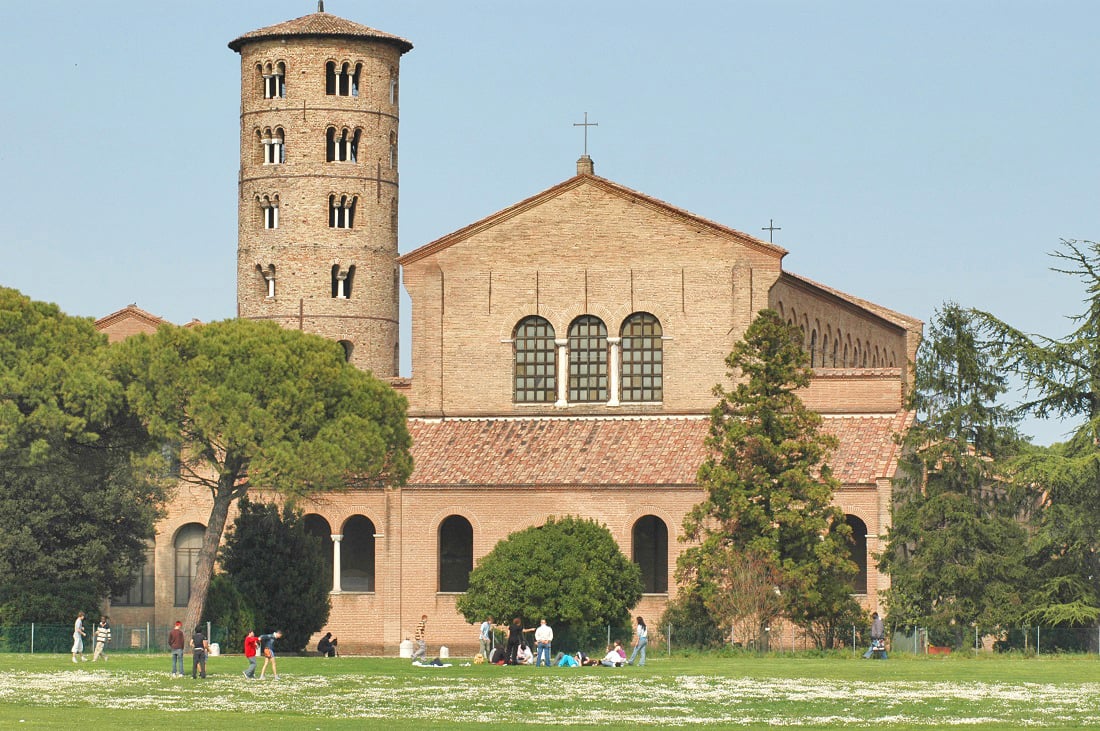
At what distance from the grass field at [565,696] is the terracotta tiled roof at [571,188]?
15.7m

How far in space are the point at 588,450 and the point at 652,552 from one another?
3.54m

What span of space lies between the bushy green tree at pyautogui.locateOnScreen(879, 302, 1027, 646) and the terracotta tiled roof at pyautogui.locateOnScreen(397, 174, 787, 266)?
800 cm

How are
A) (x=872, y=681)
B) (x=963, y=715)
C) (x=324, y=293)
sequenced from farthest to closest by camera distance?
(x=324, y=293), (x=872, y=681), (x=963, y=715)

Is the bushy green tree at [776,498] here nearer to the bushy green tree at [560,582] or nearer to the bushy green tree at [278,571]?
the bushy green tree at [560,582]

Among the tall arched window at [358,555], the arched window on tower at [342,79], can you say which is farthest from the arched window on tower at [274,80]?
the tall arched window at [358,555]

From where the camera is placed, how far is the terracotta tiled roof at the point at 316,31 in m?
72.5

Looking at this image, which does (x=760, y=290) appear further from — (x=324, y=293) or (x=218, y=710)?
(x=218, y=710)

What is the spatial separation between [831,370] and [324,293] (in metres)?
19.3

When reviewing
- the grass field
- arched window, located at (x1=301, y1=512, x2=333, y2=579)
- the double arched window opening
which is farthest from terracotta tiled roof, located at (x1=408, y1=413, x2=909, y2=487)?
the grass field

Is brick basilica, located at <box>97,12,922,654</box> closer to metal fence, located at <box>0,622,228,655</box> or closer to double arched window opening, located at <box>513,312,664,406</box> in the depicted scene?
double arched window opening, located at <box>513,312,664,406</box>

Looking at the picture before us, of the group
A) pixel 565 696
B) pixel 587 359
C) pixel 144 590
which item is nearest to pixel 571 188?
pixel 587 359

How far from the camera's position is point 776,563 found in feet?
168

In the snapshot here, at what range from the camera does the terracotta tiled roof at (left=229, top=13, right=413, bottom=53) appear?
238 ft

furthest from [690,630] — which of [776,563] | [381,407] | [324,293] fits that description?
[324,293]
